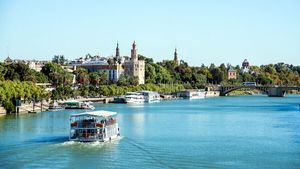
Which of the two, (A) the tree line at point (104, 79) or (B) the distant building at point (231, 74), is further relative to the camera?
(B) the distant building at point (231, 74)

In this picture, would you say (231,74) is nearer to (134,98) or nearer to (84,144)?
(134,98)

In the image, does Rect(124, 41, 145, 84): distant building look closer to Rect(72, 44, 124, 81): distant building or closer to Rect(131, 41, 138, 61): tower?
Rect(131, 41, 138, 61): tower

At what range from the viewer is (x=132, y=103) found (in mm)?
51062

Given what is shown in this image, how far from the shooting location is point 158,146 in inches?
805

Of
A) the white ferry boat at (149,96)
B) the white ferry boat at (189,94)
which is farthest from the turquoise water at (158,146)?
the white ferry boat at (189,94)

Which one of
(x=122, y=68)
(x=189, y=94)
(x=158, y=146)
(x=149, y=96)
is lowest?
(x=158, y=146)

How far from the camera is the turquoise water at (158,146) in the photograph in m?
17.4

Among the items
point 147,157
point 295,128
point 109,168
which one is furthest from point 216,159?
point 295,128

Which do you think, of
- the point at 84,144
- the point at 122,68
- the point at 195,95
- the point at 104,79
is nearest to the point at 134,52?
the point at 122,68

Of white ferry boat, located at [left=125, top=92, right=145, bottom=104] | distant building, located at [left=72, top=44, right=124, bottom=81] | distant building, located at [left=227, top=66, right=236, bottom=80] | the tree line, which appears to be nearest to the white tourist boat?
the tree line

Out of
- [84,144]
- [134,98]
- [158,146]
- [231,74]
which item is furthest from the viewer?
[231,74]

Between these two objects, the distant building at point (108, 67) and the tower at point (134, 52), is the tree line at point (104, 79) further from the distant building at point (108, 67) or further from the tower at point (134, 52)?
the distant building at point (108, 67)

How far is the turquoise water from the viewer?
1736 centimetres

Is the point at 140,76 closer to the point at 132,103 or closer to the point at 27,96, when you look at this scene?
the point at 132,103
